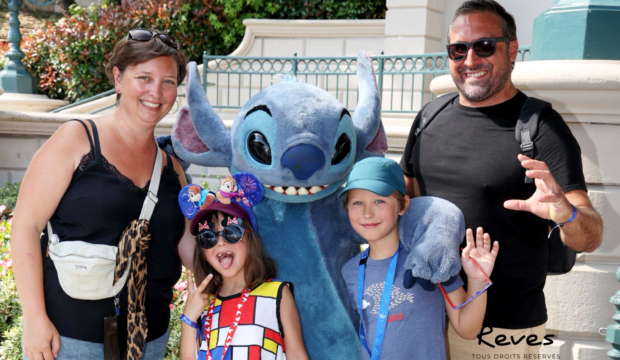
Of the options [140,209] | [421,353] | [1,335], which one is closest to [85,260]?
[140,209]

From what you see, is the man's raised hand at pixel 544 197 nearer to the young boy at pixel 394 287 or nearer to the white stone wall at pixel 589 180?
the young boy at pixel 394 287

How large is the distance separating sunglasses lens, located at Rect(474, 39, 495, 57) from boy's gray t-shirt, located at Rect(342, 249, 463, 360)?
40.8 inches

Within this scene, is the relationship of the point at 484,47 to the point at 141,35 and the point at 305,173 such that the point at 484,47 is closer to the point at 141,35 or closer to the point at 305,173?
the point at 305,173

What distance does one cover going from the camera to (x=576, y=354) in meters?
3.27

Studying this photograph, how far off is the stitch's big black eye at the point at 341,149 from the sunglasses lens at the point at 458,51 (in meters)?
0.66

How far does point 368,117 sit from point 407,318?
40.7 inches

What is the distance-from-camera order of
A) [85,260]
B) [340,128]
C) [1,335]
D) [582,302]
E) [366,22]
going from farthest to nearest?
[366,22]
[1,335]
[582,302]
[340,128]
[85,260]

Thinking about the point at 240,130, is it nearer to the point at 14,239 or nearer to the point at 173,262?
the point at 173,262

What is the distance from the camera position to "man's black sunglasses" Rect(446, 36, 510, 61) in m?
2.52

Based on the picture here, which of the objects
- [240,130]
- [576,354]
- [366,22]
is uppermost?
[366,22]

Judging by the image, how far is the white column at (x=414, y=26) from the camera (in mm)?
9570

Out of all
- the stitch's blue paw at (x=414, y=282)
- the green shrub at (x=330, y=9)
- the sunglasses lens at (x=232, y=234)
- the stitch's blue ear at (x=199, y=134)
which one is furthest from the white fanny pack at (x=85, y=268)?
the green shrub at (x=330, y=9)

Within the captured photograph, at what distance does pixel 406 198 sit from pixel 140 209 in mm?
1174

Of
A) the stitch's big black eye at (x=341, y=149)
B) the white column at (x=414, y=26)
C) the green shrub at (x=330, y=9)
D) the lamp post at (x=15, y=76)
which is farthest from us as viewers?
the green shrub at (x=330, y=9)
